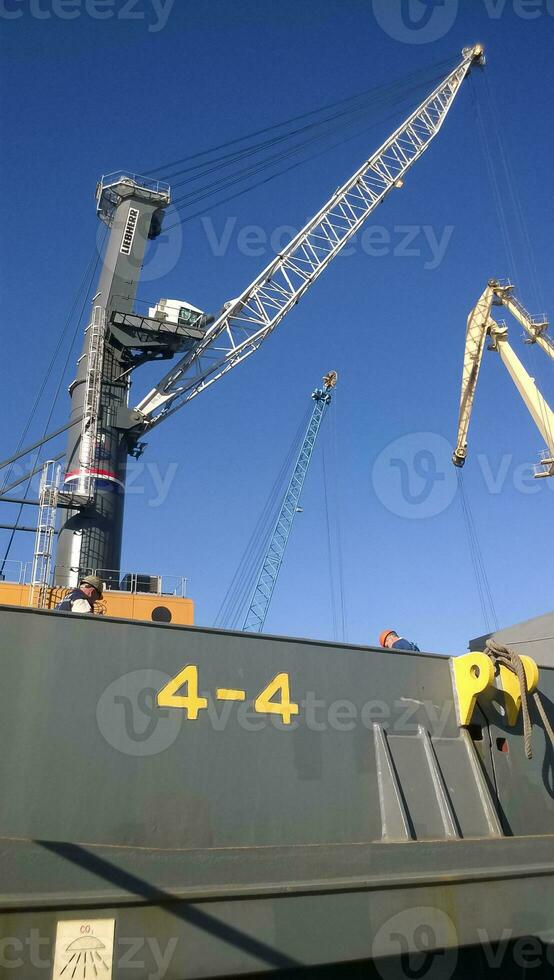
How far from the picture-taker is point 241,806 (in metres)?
5.58

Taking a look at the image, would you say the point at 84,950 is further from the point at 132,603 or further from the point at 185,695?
the point at 132,603

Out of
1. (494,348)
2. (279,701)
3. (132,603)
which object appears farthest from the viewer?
(494,348)

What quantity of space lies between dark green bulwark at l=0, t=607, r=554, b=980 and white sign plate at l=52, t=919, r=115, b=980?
2.6 inches

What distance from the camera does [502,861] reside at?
237 inches

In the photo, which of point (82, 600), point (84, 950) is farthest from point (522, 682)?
point (84, 950)

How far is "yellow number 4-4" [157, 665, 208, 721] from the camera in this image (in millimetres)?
5555

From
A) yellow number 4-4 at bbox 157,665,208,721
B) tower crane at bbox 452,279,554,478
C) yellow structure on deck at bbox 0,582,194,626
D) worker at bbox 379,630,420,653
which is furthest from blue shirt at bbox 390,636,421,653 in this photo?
tower crane at bbox 452,279,554,478

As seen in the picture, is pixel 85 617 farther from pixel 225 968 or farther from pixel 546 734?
pixel 546 734

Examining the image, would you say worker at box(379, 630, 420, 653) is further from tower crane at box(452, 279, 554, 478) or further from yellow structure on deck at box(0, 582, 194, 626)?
tower crane at box(452, 279, 554, 478)

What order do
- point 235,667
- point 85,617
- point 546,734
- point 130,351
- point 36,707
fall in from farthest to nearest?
point 130,351 → point 546,734 → point 235,667 → point 85,617 → point 36,707

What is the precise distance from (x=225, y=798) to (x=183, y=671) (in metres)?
1.05

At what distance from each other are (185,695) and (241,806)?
0.99 meters

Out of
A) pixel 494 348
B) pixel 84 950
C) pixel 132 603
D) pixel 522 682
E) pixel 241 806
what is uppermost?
pixel 494 348

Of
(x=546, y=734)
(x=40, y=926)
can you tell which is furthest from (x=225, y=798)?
(x=546, y=734)
